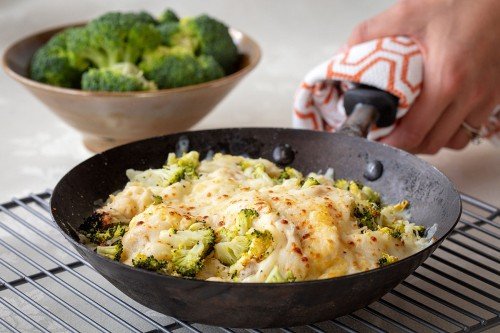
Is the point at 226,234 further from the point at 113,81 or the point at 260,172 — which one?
the point at 113,81

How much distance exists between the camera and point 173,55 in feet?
8.56

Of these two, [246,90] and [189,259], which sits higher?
[189,259]

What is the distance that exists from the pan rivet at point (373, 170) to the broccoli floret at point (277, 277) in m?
0.62

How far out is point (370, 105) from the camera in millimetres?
2236

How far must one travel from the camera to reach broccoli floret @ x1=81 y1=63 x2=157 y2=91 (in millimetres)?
2424

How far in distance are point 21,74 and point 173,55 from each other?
0.57 m

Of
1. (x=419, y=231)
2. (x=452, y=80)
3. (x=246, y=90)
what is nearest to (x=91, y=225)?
(x=419, y=231)

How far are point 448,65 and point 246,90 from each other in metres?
1.22

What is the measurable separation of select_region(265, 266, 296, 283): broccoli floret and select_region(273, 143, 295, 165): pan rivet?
660mm

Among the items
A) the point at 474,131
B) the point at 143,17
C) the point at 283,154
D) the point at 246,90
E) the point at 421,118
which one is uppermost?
the point at 143,17

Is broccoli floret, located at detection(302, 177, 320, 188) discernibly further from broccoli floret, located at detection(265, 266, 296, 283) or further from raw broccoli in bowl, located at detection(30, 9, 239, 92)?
raw broccoli in bowl, located at detection(30, 9, 239, 92)

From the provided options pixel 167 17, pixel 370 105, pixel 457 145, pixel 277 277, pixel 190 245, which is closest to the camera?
pixel 277 277

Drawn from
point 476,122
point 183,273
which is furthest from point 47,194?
point 476,122

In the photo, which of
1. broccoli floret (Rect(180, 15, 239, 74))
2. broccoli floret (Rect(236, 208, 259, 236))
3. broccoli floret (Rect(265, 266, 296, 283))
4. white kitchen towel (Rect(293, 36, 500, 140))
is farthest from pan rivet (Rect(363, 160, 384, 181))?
broccoli floret (Rect(180, 15, 239, 74))
